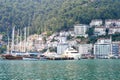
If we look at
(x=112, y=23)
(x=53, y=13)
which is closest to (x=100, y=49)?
(x=112, y=23)

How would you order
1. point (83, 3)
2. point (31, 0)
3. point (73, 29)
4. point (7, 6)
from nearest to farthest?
point (73, 29), point (83, 3), point (7, 6), point (31, 0)

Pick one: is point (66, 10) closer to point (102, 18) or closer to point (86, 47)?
point (102, 18)

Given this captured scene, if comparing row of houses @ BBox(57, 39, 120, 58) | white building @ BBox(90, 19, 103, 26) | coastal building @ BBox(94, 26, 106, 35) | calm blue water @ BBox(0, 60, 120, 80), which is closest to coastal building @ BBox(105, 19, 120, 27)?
white building @ BBox(90, 19, 103, 26)

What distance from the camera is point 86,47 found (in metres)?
125

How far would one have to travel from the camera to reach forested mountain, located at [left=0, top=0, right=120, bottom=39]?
469 feet

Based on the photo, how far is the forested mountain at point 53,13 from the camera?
14300 centimetres

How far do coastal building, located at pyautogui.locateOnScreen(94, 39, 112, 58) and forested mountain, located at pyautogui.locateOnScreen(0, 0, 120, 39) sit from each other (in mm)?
21930

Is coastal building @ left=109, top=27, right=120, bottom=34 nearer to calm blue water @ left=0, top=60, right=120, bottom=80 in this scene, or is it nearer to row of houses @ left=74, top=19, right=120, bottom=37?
row of houses @ left=74, top=19, right=120, bottom=37

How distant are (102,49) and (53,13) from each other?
36.1m

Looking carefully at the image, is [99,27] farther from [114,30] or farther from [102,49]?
[102,49]

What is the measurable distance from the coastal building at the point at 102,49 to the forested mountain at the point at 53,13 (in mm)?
21930

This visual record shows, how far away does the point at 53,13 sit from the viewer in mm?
151875

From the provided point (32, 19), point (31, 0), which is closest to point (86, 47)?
point (32, 19)

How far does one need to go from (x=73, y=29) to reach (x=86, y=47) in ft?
59.1
